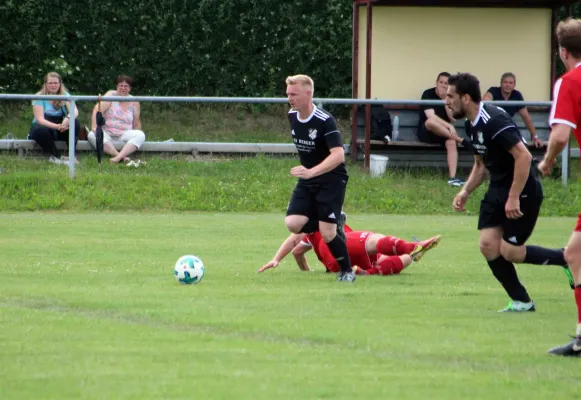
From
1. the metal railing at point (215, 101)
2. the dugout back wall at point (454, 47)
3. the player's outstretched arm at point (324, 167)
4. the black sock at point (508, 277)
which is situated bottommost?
the black sock at point (508, 277)

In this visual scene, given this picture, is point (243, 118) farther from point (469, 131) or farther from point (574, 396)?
point (574, 396)

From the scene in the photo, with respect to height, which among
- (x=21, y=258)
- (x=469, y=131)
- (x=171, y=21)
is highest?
(x=171, y=21)

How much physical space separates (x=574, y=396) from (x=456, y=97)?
3.09 meters

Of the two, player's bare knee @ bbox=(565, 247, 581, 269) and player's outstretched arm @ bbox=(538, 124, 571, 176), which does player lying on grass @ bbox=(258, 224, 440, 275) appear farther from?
player's outstretched arm @ bbox=(538, 124, 571, 176)

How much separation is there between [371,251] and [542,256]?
2.39m

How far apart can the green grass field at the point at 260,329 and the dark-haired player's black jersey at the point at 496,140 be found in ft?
3.27

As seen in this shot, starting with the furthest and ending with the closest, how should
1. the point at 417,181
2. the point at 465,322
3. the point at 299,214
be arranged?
1. the point at 417,181
2. the point at 299,214
3. the point at 465,322

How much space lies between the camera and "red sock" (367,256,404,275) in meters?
10.8

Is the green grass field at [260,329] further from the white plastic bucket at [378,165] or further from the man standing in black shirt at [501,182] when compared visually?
the white plastic bucket at [378,165]

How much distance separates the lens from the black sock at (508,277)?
8.35m

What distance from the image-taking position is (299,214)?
1030 cm

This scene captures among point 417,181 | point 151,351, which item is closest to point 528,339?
point 151,351

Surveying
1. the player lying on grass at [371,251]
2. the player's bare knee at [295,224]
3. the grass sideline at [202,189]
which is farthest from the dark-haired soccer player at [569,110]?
the grass sideline at [202,189]

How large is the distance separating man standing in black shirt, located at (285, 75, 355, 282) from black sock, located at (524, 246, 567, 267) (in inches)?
75.6
